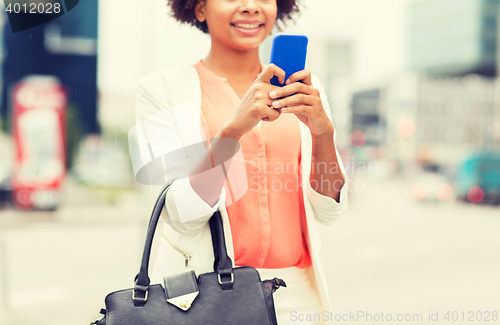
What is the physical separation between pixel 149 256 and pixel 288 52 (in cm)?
57

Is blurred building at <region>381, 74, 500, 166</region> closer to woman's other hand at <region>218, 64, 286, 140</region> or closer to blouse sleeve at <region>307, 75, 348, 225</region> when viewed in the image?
blouse sleeve at <region>307, 75, 348, 225</region>

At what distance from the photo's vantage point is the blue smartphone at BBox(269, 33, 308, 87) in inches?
41.2

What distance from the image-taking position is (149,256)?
1.11 metres

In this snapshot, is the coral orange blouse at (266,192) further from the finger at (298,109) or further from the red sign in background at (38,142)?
the red sign in background at (38,142)

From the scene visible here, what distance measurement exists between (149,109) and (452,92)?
8142cm

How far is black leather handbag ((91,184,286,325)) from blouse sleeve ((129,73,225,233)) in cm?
5

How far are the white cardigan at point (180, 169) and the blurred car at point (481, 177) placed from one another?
1626 centimetres

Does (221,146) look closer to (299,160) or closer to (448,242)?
(299,160)

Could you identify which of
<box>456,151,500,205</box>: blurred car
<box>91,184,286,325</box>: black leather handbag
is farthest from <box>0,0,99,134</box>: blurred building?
<box>91,184,286,325</box>: black leather handbag

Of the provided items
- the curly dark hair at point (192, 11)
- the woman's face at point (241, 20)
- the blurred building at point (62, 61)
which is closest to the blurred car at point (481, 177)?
the blurred building at point (62, 61)

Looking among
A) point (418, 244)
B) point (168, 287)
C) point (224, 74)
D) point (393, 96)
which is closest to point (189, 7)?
point (224, 74)

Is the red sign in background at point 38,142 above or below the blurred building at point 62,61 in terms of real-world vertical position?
below

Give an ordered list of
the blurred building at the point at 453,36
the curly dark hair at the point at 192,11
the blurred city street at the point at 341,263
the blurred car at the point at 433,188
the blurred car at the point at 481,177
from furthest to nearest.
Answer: the blurred building at the point at 453,36
the blurred car at the point at 433,188
the blurred car at the point at 481,177
the blurred city street at the point at 341,263
the curly dark hair at the point at 192,11

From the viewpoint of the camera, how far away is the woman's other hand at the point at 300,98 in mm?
1029
